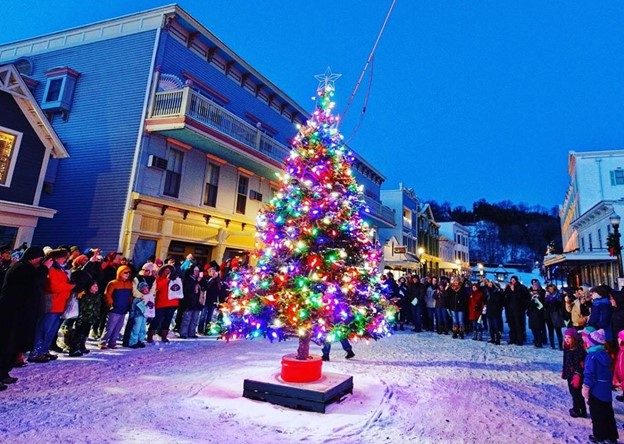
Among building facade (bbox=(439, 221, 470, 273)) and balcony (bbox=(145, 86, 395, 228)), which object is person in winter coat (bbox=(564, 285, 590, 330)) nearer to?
balcony (bbox=(145, 86, 395, 228))

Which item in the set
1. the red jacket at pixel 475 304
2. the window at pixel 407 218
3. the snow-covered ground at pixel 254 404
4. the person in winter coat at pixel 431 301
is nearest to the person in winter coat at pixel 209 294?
the snow-covered ground at pixel 254 404

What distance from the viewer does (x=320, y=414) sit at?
485 cm

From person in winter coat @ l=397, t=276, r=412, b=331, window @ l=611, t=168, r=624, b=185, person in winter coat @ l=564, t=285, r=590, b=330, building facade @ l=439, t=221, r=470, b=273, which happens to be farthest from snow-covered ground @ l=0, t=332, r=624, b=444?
building facade @ l=439, t=221, r=470, b=273

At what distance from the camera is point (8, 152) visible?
12211mm

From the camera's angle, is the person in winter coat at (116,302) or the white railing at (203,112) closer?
the person in winter coat at (116,302)

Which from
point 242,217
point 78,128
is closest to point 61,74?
point 78,128

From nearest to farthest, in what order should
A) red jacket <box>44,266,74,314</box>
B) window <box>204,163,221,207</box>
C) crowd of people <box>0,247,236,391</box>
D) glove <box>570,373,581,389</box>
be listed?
glove <box>570,373,581,389</box>
crowd of people <box>0,247,236,391</box>
red jacket <box>44,266,74,314</box>
window <box>204,163,221,207</box>

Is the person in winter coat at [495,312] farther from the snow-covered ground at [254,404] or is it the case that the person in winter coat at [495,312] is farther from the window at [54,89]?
the window at [54,89]

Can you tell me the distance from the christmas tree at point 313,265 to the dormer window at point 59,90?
14793 mm

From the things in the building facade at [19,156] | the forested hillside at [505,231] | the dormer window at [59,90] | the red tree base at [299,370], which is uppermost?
the forested hillside at [505,231]

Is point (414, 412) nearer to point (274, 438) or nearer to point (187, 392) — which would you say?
point (274, 438)

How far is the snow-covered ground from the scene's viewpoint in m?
4.12

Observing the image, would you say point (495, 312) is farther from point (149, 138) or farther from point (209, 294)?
point (149, 138)

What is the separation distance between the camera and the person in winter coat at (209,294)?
10664 millimetres
